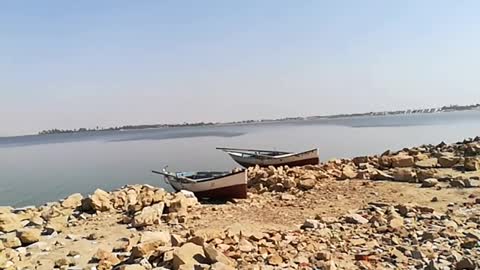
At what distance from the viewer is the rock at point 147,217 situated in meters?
11.4

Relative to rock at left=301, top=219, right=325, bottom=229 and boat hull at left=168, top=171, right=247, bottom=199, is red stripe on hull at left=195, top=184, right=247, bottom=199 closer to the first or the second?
boat hull at left=168, top=171, right=247, bottom=199

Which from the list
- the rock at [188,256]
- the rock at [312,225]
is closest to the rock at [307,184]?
the rock at [312,225]

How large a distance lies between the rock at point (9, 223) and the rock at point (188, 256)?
700 cm

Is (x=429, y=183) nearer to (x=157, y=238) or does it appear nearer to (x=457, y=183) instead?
(x=457, y=183)

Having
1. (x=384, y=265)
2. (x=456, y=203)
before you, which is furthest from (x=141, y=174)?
(x=384, y=265)

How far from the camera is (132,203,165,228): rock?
11.4 meters

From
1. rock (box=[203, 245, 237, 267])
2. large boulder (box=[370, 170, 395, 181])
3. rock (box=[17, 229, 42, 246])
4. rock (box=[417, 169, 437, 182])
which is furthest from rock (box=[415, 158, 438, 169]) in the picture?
rock (box=[17, 229, 42, 246])

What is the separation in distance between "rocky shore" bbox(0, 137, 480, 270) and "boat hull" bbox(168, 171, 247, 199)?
598 mm

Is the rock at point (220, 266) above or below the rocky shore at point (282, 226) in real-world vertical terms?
above

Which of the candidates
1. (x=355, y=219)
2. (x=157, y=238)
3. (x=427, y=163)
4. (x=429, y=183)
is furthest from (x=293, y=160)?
(x=157, y=238)

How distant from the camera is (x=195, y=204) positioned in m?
14.0

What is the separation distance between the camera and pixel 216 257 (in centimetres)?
694

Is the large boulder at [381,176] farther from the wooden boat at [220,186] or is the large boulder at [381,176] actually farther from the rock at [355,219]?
the rock at [355,219]

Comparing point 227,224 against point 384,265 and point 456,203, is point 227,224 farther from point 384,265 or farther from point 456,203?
point 456,203
